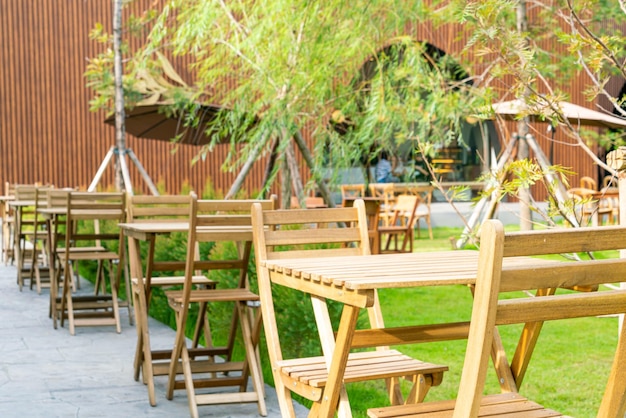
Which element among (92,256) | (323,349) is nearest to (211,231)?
(323,349)

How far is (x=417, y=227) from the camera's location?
15930mm

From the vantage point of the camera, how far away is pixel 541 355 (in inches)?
230

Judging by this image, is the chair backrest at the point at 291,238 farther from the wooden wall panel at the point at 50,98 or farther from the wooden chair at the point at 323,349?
the wooden wall panel at the point at 50,98

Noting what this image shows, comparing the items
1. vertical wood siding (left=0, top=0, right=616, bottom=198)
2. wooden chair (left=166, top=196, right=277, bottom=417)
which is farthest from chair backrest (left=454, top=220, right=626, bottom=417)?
vertical wood siding (left=0, top=0, right=616, bottom=198)

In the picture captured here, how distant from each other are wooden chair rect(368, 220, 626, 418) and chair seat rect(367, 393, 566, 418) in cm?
36

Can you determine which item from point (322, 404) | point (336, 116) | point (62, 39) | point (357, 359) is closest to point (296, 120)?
point (336, 116)

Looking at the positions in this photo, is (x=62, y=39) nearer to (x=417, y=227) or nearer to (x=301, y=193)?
(x=417, y=227)

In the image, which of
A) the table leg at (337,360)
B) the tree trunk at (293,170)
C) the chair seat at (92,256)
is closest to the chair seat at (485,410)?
the table leg at (337,360)

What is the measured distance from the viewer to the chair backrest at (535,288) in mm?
1886

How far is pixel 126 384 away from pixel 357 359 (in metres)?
2.19

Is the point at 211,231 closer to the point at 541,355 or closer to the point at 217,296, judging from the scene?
the point at 217,296

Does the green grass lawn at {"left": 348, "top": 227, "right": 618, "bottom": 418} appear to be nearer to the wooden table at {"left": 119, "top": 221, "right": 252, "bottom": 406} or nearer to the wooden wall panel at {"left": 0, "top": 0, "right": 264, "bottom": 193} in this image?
the wooden table at {"left": 119, "top": 221, "right": 252, "bottom": 406}

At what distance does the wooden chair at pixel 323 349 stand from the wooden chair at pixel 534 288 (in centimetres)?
88

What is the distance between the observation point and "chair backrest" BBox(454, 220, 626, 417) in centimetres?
189
